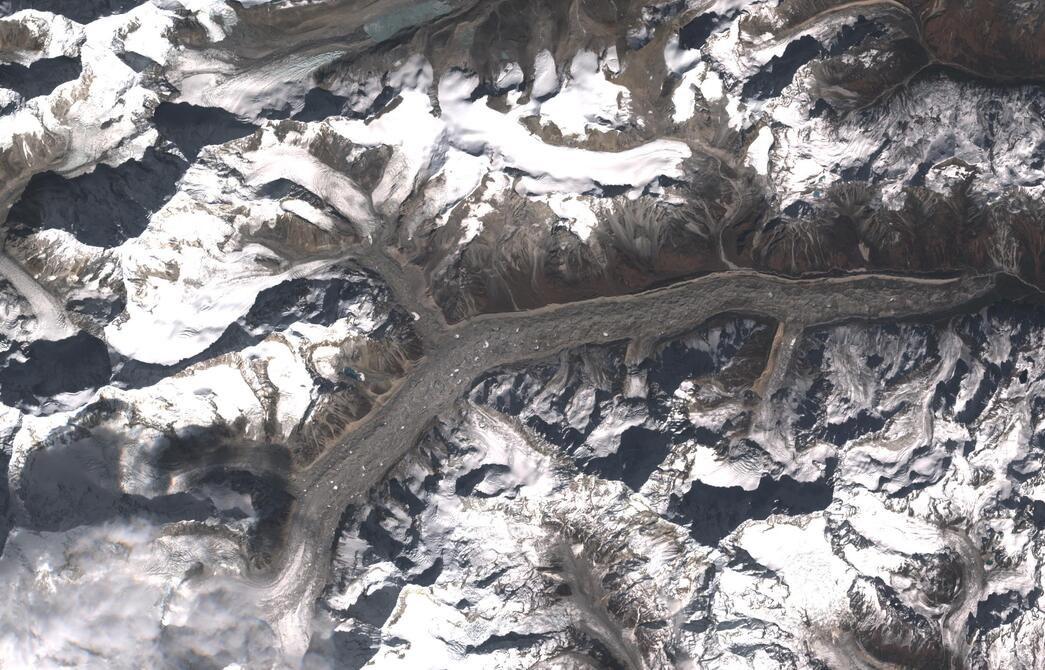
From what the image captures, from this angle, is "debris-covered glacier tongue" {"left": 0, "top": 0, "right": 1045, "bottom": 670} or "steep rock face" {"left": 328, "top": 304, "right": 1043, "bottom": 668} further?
"steep rock face" {"left": 328, "top": 304, "right": 1043, "bottom": 668}

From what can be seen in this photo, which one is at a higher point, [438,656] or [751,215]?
[751,215]

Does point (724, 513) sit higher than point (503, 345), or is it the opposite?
point (503, 345)

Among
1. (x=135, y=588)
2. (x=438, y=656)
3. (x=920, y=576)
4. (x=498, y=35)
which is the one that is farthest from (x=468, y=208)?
(x=920, y=576)

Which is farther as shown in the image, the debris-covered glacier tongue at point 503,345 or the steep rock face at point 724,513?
the steep rock face at point 724,513

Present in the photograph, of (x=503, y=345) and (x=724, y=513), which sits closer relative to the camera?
(x=724, y=513)

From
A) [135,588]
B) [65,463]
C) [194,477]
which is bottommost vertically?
[135,588]

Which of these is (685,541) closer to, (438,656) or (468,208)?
(438,656)

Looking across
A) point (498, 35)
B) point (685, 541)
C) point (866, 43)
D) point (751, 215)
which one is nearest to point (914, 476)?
point (685, 541)
